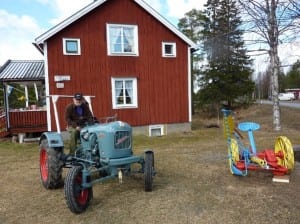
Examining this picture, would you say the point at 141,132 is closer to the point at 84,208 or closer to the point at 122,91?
the point at 122,91

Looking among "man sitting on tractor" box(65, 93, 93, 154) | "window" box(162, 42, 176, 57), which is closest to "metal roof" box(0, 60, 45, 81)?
"window" box(162, 42, 176, 57)

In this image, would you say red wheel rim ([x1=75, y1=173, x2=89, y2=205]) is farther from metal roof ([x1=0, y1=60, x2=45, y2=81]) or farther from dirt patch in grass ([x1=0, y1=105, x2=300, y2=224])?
metal roof ([x1=0, y1=60, x2=45, y2=81])

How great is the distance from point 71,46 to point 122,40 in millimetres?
2270

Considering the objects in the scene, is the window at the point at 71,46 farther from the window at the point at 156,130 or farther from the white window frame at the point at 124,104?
the window at the point at 156,130

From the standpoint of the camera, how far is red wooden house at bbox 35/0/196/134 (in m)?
13.0

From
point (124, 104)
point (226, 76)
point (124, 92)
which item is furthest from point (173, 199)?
point (226, 76)

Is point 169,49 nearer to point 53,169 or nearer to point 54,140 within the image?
point 54,140

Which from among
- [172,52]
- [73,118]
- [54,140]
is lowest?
[54,140]

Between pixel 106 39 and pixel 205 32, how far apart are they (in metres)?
14.0

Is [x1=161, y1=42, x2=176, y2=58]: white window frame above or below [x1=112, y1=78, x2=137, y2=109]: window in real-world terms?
above

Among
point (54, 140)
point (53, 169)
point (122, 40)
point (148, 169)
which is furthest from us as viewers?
point (122, 40)

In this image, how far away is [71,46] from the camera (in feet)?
43.1

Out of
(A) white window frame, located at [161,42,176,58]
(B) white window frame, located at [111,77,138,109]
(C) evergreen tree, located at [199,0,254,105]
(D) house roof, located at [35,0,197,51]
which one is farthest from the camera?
(C) evergreen tree, located at [199,0,254,105]

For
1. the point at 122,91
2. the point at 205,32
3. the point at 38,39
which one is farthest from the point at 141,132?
the point at 205,32
